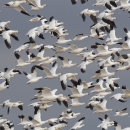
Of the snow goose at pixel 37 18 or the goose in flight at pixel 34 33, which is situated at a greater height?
the snow goose at pixel 37 18

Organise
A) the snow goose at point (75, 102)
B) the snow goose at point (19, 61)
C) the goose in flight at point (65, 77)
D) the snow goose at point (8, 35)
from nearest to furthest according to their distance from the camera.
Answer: the snow goose at point (8, 35) → the goose in flight at point (65, 77) → the snow goose at point (19, 61) → the snow goose at point (75, 102)

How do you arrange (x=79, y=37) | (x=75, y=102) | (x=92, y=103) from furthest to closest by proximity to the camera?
(x=75, y=102) < (x=79, y=37) < (x=92, y=103)

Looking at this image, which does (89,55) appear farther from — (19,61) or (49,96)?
(49,96)

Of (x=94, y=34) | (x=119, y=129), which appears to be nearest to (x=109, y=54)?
(x=94, y=34)

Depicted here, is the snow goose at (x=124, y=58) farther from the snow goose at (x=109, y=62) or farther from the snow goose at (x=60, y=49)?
the snow goose at (x=60, y=49)

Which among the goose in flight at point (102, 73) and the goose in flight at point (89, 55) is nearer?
the goose in flight at point (102, 73)

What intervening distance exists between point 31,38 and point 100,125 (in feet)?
19.9

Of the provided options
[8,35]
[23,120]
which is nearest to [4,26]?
[8,35]

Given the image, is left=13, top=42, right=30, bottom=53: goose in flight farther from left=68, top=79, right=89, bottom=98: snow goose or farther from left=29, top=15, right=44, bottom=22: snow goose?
left=68, top=79, right=89, bottom=98: snow goose

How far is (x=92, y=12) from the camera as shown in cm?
4941

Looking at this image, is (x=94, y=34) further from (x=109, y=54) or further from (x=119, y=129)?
(x=119, y=129)

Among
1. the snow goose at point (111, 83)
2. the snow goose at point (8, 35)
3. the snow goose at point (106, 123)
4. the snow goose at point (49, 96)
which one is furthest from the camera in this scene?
the snow goose at point (106, 123)

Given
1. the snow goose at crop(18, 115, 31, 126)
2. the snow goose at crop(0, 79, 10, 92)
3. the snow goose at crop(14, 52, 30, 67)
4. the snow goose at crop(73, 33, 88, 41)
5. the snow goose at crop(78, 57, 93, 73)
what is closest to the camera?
the snow goose at crop(0, 79, 10, 92)

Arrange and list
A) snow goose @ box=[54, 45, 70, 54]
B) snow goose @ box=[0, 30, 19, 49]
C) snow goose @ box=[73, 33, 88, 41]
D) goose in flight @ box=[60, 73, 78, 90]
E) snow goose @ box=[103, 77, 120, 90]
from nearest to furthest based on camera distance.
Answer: snow goose @ box=[0, 30, 19, 49]
goose in flight @ box=[60, 73, 78, 90]
snow goose @ box=[103, 77, 120, 90]
snow goose @ box=[54, 45, 70, 54]
snow goose @ box=[73, 33, 88, 41]
